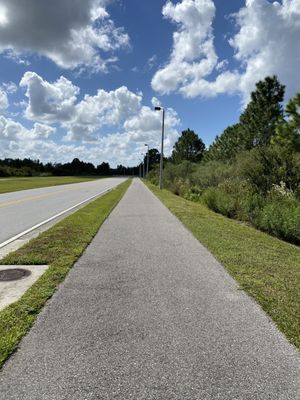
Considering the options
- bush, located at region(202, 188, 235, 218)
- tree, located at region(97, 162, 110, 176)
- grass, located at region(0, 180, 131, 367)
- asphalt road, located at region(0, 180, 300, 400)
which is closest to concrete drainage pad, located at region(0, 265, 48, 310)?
grass, located at region(0, 180, 131, 367)

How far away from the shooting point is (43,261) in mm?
6863

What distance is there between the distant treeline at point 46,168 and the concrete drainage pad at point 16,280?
8112cm

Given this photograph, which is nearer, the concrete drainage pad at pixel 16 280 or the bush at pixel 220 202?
the concrete drainage pad at pixel 16 280

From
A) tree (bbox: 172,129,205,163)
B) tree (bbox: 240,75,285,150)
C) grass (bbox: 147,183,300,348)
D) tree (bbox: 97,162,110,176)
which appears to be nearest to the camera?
grass (bbox: 147,183,300,348)

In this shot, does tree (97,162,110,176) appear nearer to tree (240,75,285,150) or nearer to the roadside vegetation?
tree (240,75,285,150)

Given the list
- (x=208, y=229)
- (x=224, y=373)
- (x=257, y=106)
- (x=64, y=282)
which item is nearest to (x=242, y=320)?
(x=224, y=373)

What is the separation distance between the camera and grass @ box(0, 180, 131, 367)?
3822mm

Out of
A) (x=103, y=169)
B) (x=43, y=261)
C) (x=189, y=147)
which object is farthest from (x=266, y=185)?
(x=103, y=169)

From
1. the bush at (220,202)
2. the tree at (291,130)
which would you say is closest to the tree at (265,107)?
the tree at (291,130)

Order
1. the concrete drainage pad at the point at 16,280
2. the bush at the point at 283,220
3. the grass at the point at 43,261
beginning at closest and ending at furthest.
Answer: the grass at the point at 43,261 < the concrete drainage pad at the point at 16,280 < the bush at the point at 283,220

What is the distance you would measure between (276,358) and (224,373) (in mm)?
608

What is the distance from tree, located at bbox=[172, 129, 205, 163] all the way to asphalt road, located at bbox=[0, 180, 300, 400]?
7477cm

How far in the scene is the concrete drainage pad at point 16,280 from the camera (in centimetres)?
487

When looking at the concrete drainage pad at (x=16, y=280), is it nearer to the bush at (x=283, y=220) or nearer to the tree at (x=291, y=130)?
the bush at (x=283, y=220)
